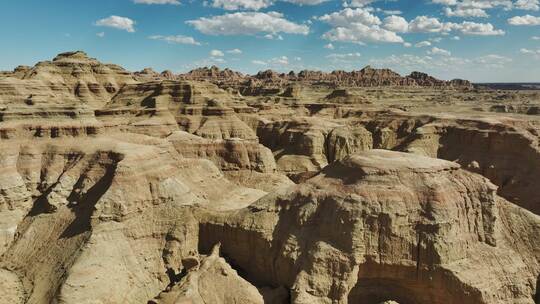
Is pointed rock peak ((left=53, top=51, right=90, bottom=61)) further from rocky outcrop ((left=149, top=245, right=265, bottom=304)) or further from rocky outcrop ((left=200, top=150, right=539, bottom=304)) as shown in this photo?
rocky outcrop ((left=149, top=245, right=265, bottom=304))

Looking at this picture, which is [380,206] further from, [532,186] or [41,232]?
[532,186]

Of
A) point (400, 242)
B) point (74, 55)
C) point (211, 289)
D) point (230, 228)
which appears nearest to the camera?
point (400, 242)

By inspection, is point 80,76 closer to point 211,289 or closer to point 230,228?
point 230,228

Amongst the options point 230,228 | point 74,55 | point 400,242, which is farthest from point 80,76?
point 400,242

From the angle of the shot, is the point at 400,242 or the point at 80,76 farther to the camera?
the point at 80,76

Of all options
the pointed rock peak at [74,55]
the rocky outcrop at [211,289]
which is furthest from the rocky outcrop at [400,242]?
the pointed rock peak at [74,55]

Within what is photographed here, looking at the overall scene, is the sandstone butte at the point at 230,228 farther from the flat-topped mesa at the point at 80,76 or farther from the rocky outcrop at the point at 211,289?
the flat-topped mesa at the point at 80,76

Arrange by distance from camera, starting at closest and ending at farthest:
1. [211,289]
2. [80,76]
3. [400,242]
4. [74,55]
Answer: [400,242] < [211,289] < [80,76] < [74,55]

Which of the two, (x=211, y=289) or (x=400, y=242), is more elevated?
(x=400, y=242)

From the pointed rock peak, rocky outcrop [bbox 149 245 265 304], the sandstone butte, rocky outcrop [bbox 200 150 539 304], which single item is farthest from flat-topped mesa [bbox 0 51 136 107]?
rocky outcrop [bbox 200 150 539 304]

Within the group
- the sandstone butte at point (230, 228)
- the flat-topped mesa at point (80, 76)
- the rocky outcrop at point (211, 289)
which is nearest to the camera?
the rocky outcrop at point (211, 289)

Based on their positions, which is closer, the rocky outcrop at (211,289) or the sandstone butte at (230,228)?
the rocky outcrop at (211,289)

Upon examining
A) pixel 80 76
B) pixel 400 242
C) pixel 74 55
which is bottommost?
pixel 400 242
